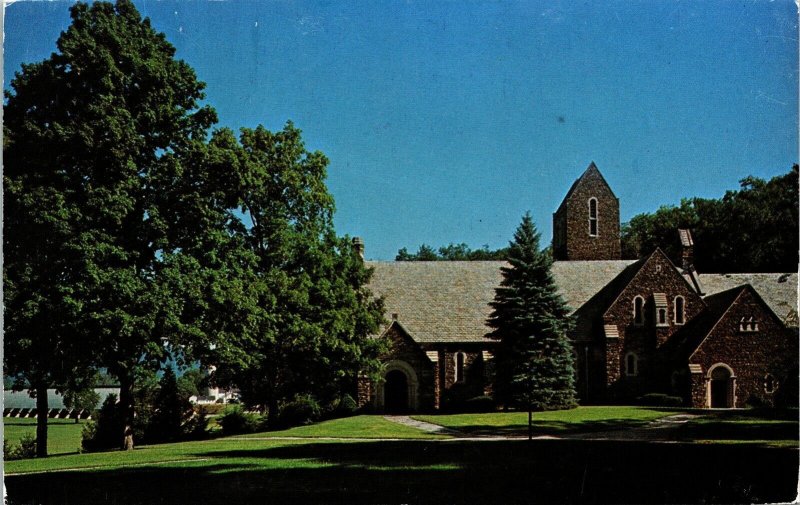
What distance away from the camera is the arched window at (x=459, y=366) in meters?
40.5

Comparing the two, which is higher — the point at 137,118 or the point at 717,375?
the point at 137,118

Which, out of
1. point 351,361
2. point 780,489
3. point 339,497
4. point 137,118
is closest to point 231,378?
point 351,361

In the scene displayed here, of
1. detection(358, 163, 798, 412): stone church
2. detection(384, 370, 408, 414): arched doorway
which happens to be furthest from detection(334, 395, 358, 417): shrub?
detection(384, 370, 408, 414): arched doorway

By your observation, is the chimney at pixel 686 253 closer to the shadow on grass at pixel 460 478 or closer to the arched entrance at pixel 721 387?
the arched entrance at pixel 721 387

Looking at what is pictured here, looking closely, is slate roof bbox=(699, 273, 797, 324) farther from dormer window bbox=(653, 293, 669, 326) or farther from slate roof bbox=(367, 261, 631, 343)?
slate roof bbox=(367, 261, 631, 343)

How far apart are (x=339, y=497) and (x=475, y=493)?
2534mm

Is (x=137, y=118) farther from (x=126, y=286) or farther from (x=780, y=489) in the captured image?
(x=780, y=489)

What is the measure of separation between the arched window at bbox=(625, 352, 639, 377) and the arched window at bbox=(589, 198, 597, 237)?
400 inches

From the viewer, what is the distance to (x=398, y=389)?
128ft

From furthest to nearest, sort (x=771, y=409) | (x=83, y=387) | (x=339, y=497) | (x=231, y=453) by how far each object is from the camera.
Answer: (x=771, y=409) → (x=83, y=387) → (x=231, y=453) → (x=339, y=497)

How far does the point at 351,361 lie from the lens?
3162cm

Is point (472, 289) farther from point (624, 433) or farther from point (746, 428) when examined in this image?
point (746, 428)

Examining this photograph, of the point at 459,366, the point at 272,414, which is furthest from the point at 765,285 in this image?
the point at 272,414

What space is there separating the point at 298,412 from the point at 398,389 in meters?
8.27
